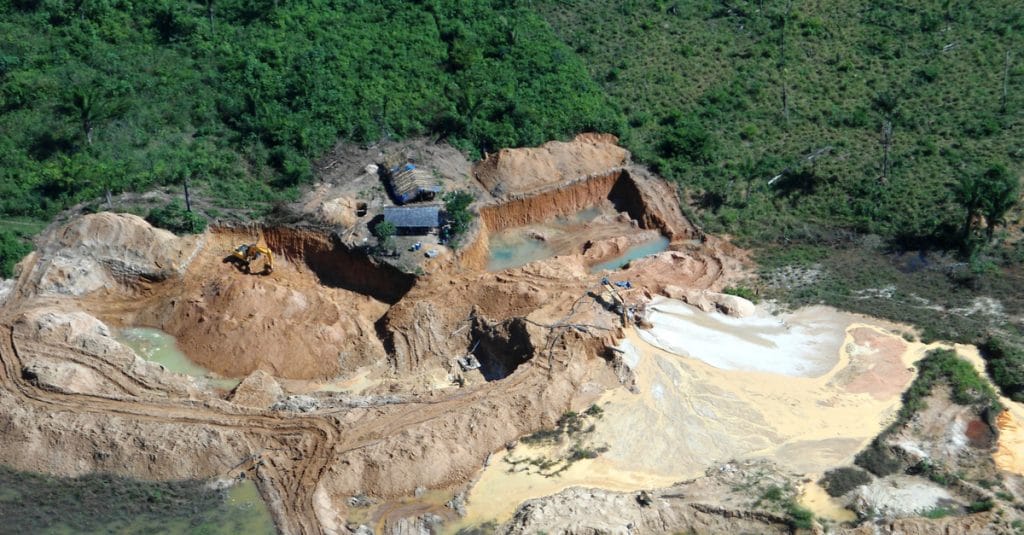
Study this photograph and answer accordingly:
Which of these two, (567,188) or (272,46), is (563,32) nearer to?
(567,188)

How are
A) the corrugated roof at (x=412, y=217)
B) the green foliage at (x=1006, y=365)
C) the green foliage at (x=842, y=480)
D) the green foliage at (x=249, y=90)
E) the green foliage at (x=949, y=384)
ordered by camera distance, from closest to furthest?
the green foliage at (x=842, y=480), the green foliage at (x=949, y=384), the green foliage at (x=1006, y=365), the corrugated roof at (x=412, y=217), the green foliage at (x=249, y=90)

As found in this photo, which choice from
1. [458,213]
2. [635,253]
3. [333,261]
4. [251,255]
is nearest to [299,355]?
[333,261]

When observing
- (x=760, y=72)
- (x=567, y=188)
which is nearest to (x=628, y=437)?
(x=567, y=188)

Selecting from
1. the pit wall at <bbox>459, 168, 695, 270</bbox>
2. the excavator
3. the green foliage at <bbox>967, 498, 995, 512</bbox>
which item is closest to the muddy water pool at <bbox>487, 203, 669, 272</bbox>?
the pit wall at <bbox>459, 168, 695, 270</bbox>

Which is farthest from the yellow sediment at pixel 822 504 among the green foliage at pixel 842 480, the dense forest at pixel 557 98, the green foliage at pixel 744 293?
the dense forest at pixel 557 98

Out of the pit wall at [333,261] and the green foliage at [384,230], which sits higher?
the green foliage at [384,230]

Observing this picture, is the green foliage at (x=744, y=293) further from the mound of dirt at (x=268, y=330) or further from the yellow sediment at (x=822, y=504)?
the mound of dirt at (x=268, y=330)

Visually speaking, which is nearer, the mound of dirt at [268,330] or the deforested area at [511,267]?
the deforested area at [511,267]
